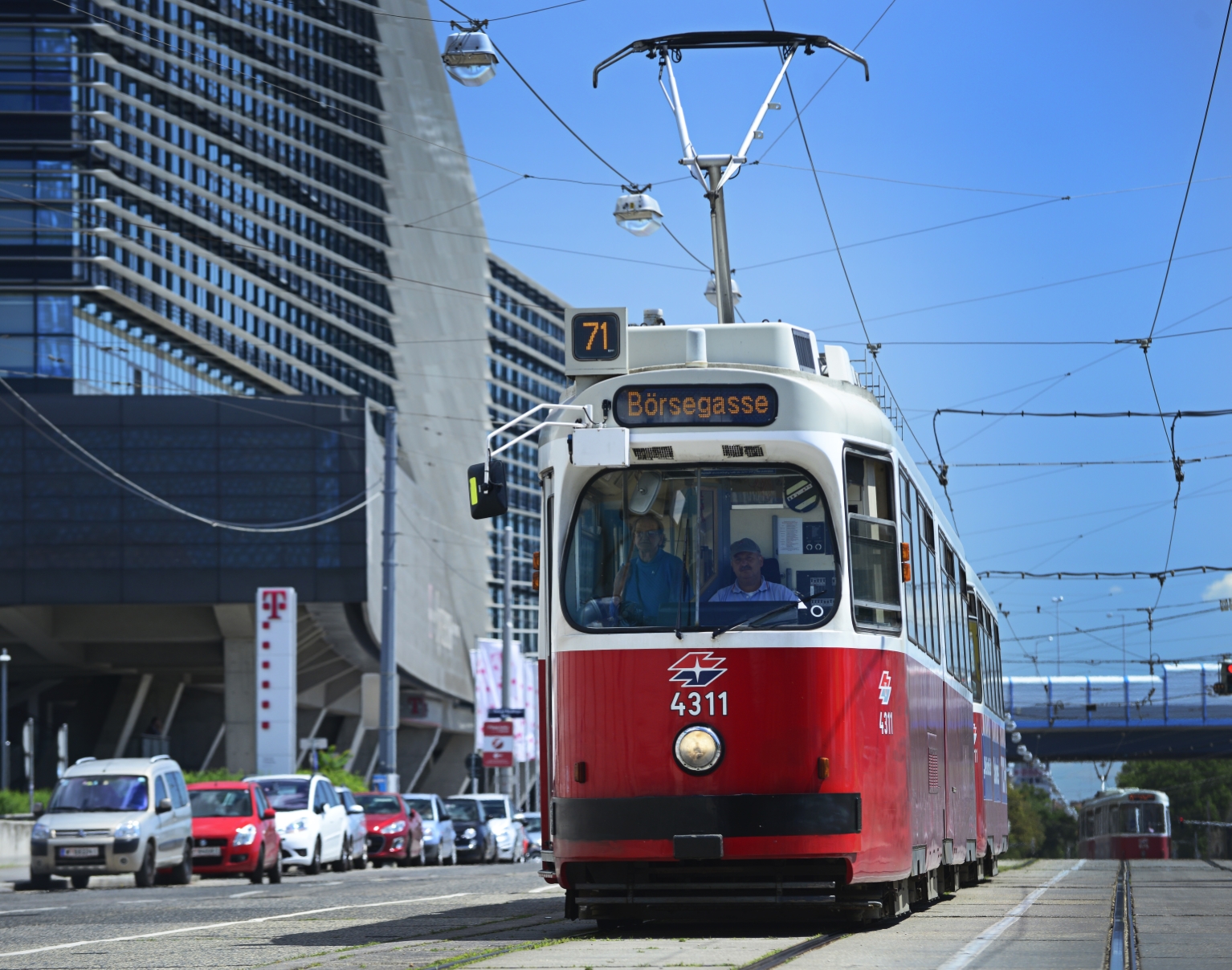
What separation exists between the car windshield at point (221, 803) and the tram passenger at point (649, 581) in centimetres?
1826

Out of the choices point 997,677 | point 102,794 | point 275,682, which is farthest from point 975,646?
point 275,682

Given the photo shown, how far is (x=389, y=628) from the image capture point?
44.4 m

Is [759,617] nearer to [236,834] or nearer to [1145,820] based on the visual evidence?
[236,834]

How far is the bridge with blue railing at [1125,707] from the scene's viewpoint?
76.8 m

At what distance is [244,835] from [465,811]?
16478mm

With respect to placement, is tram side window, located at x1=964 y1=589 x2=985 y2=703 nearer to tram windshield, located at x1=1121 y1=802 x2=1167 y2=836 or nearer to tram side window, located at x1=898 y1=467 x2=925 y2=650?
tram side window, located at x1=898 y1=467 x2=925 y2=650

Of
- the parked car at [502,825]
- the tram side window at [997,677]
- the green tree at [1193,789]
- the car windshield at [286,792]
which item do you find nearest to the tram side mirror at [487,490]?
the tram side window at [997,677]

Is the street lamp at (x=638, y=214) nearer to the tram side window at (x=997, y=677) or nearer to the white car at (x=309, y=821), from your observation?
the tram side window at (x=997, y=677)

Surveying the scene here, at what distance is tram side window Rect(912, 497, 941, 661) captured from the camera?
43.8 feet

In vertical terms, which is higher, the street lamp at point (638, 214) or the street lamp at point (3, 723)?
the street lamp at point (638, 214)

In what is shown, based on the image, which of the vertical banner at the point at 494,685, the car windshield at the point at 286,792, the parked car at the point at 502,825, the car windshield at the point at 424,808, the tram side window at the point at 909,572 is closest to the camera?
the tram side window at the point at 909,572

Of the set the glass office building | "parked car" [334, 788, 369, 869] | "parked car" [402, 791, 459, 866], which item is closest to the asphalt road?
"parked car" [334, 788, 369, 869]

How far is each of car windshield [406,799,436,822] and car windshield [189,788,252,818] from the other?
36.1 feet

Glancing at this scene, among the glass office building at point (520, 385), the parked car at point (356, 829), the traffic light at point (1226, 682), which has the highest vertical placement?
the glass office building at point (520, 385)
